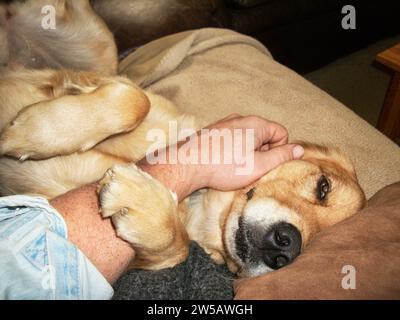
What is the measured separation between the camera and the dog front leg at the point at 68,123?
4.29 feet

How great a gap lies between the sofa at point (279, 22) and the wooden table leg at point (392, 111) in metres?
0.99

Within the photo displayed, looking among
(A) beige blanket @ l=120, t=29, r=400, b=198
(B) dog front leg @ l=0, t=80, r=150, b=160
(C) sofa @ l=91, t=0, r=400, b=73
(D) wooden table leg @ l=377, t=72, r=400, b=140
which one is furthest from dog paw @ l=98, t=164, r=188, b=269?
(D) wooden table leg @ l=377, t=72, r=400, b=140

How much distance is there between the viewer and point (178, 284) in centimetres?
124

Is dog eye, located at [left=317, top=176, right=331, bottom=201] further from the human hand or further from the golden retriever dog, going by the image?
the human hand

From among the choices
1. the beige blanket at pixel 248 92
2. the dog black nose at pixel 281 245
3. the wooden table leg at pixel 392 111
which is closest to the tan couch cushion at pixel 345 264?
the dog black nose at pixel 281 245

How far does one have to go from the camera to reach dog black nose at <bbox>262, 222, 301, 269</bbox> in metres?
1.26

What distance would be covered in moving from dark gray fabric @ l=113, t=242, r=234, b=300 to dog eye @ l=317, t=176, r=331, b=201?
1.62 feet

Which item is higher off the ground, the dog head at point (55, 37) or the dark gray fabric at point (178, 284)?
the dog head at point (55, 37)

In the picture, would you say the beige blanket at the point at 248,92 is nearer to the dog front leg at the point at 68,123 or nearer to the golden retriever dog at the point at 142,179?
the golden retriever dog at the point at 142,179

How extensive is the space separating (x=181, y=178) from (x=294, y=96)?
2.65ft

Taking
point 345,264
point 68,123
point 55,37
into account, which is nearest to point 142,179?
point 68,123

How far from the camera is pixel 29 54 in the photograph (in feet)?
6.12
